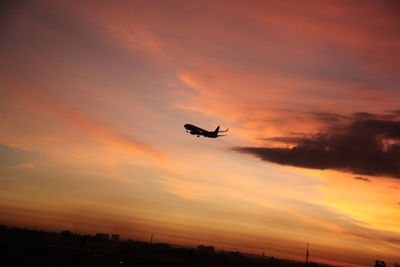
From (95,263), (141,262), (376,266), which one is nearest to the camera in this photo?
(95,263)

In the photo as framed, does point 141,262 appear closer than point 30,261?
No

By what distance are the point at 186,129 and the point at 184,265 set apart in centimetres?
6345

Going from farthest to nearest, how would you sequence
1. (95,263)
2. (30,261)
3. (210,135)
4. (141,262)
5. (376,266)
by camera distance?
(210,135) < (376,266) < (141,262) < (95,263) < (30,261)

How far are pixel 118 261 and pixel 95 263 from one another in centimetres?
711

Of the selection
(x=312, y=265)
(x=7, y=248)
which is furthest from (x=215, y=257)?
(x=7, y=248)

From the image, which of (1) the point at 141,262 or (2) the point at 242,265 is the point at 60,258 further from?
(2) the point at 242,265

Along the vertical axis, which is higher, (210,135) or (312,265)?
(210,135)

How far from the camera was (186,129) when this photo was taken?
527ft

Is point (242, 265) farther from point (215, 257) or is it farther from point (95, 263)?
point (95, 263)

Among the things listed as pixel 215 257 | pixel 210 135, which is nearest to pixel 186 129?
pixel 210 135

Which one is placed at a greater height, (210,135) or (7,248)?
(210,135)

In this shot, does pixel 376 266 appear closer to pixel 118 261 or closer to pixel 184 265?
pixel 184 265

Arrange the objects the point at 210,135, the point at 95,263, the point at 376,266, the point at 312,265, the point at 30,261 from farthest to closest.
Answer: the point at 312,265 → the point at 210,135 → the point at 376,266 → the point at 95,263 → the point at 30,261

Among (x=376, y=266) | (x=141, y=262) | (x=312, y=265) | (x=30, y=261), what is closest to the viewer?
(x=30, y=261)
